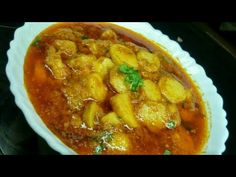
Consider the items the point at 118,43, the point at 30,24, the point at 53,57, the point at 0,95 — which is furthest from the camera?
the point at 118,43

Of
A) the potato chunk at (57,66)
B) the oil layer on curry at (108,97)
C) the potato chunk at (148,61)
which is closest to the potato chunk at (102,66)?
the oil layer on curry at (108,97)

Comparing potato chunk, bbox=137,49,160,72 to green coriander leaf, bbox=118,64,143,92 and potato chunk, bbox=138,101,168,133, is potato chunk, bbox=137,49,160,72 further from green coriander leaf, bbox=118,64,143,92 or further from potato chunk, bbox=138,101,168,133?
potato chunk, bbox=138,101,168,133

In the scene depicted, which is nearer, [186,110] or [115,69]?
[115,69]

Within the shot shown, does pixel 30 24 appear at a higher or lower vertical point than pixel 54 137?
higher

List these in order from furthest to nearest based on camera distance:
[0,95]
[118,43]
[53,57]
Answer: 1. [118,43]
2. [53,57]
3. [0,95]

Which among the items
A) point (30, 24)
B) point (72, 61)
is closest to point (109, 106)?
point (72, 61)

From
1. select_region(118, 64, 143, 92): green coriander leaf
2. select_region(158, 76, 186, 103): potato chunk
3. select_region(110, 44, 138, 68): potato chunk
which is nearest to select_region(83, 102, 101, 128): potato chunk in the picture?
select_region(118, 64, 143, 92): green coriander leaf

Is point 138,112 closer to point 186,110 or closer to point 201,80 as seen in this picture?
point 186,110
